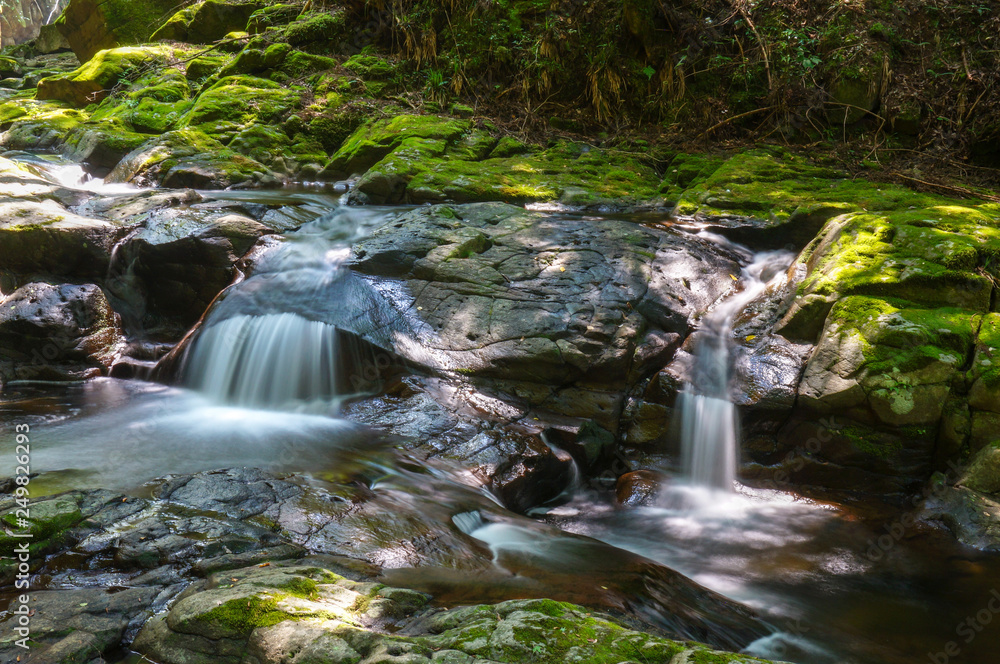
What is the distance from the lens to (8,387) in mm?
5766

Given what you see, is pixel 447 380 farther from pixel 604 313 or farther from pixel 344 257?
pixel 344 257

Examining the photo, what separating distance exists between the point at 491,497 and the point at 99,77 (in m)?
13.5

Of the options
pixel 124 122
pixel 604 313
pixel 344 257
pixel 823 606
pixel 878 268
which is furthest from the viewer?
pixel 124 122

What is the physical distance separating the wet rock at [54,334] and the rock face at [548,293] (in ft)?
9.10

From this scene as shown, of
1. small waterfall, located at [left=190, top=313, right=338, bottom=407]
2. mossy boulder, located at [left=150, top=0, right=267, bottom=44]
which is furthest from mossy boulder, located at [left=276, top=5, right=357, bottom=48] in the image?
small waterfall, located at [left=190, top=313, right=338, bottom=407]

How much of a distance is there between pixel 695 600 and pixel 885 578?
155 cm

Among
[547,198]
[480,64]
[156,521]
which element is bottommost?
[156,521]

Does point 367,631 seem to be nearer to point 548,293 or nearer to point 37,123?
point 548,293

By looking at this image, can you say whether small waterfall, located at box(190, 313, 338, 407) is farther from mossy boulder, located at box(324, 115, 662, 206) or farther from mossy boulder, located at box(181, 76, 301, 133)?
mossy boulder, located at box(181, 76, 301, 133)

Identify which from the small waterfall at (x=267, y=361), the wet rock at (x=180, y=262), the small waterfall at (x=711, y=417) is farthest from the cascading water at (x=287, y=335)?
the small waterfall at (x=711, y=417)

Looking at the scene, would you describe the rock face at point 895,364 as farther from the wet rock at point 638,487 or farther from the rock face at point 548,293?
the rock face at point 548,293

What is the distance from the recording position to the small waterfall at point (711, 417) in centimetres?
503

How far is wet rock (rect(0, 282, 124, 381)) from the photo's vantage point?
5953 mm

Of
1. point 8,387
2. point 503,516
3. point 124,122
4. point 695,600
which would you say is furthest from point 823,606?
point 124,122
